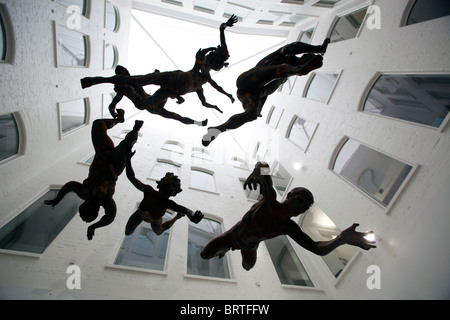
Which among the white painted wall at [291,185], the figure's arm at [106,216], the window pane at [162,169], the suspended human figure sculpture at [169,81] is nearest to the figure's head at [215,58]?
the suspended human figure sculpture at [169,81]

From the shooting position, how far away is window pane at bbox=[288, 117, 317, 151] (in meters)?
9.76

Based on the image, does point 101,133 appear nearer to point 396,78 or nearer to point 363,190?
point 363,190

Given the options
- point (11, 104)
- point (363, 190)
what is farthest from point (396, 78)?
point (11, 104)

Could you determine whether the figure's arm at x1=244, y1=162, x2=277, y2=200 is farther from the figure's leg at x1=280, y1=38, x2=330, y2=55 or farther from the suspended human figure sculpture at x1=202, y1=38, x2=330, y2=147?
the figure's leg at x1=280, y1=38, x2=330, y2=55

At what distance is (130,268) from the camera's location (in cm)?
555

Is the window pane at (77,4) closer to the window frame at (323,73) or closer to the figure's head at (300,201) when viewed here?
the figure's head at (300,201)

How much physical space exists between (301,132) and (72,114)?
419 inches

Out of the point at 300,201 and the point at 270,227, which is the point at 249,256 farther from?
the point at 300,201

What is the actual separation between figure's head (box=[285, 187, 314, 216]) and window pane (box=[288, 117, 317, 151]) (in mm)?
6838

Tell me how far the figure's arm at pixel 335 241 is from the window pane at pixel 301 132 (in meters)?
6.69

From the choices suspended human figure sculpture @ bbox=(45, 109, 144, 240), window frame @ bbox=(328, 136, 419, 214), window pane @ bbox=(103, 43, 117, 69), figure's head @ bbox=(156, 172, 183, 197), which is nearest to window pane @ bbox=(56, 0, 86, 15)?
window pane @ bbox=(103, 43, 117, 69)

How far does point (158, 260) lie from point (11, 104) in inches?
236

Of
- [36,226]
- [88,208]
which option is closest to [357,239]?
[88,208]
